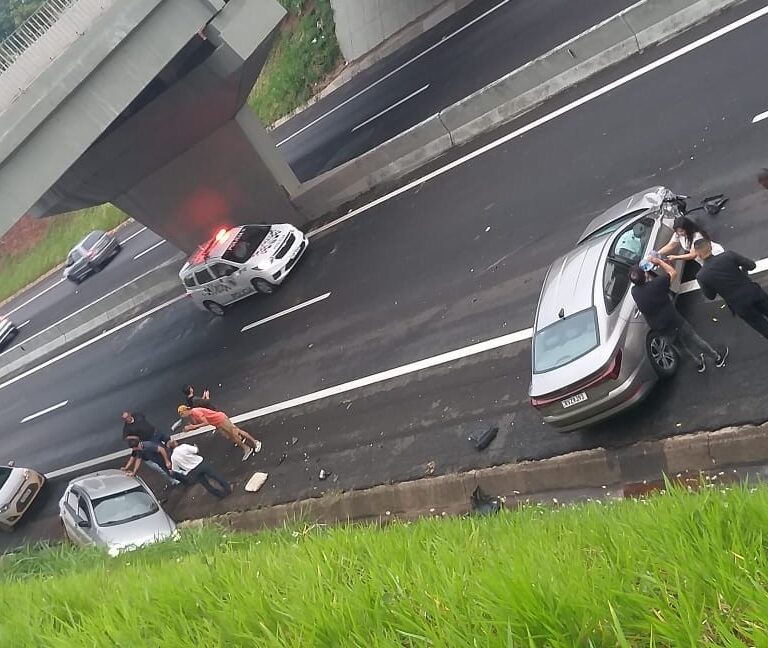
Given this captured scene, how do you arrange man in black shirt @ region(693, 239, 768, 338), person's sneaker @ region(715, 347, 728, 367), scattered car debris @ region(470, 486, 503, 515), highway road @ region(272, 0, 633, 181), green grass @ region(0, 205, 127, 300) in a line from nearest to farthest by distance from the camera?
man in black shirt @ region(693, 239, 768, 338)
person's sneaker @ region(715, 347, 728, 367)
scattered car debris @ region(470, 486, 503, 515)
highway road @ region(272, 0, 633, 181)
green grass @ region(0, 205, 127, 300)

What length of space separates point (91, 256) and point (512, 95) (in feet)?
78.8

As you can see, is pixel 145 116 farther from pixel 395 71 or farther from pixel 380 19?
pixel 380 19

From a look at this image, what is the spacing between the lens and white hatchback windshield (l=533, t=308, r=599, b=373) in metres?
9.30

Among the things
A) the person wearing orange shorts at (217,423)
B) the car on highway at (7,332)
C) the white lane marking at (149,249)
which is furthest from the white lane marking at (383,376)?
the car on highway at (7,332)

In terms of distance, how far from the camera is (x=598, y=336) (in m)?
9.20

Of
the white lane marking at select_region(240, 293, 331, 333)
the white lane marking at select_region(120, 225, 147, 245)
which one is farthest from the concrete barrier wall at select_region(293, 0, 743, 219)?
the white lane marking at select_region(120, 225, 147, 245)

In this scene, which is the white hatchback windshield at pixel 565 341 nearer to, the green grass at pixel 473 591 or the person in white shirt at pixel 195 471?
the green grass at pixel 473 591

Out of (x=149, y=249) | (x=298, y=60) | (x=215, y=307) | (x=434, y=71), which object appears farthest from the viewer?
(x=298, y=60)

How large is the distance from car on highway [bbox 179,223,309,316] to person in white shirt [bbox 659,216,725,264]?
11365 mm

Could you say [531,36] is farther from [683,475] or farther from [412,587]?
[412,587]

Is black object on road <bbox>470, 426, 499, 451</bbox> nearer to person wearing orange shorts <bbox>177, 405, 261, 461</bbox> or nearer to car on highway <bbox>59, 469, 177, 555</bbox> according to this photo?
person wearing orange shorts <bbox>177, 405, 261, 461</bbox>

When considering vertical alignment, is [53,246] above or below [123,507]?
above

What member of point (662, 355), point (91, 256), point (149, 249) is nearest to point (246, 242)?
point (662, 355)

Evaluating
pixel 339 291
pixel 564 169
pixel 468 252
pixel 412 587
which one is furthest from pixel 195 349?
pixel 412 587
